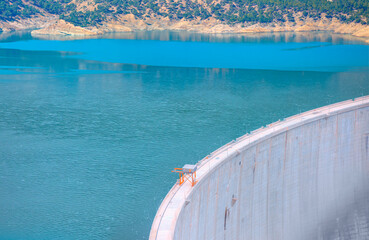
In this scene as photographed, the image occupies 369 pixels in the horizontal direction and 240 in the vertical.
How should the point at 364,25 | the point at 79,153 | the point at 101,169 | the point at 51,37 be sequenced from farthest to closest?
the point at 51,37 → the point at 364,25 → the point at 79,153 → the point at 101,169

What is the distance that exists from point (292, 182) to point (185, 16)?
13918cm

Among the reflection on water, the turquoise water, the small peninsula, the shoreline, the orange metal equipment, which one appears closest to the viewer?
the orange metal equipment

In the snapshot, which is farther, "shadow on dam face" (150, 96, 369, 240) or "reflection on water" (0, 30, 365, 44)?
"reflection on water" (0, 30, 365, 44)

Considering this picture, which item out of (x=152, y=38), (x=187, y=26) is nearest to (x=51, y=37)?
(x=152, y=38)

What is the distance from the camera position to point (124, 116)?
49156 mm

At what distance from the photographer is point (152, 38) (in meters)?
134

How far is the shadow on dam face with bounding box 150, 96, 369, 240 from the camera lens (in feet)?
83.5

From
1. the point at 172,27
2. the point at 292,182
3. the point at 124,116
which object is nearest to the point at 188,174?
the point at 292,182

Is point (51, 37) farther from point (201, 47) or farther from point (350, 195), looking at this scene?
point (350, 195)

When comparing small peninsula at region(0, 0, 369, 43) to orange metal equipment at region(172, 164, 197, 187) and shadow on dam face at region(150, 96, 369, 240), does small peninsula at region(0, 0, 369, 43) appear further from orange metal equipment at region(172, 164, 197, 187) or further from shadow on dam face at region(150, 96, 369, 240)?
orange metal equipment at region(172, 164, 197, 187)

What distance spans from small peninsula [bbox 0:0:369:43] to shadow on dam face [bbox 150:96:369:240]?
370ft

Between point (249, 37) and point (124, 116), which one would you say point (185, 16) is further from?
point (124, 116)

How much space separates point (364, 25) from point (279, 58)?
55641 mm

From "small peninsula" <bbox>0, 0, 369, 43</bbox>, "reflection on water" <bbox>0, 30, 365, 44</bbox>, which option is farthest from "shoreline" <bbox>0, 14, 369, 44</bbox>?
"reflection on water" <bbox>0, 30, 365, 44</bbox>
